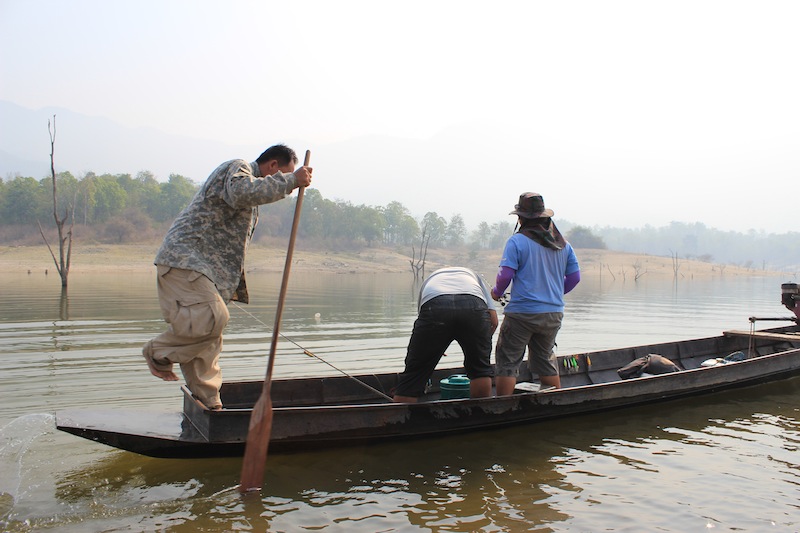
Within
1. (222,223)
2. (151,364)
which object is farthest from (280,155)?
(151,364)

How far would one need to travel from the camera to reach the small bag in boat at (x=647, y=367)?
899 centimetres

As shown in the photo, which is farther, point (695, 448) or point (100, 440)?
point (695, 448)

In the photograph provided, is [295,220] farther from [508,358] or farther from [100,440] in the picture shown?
[508,358]

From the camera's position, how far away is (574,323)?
771 inches

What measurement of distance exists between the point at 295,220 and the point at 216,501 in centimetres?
226

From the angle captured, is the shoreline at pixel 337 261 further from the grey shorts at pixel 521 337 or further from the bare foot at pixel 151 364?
the grey shorts at pixel 521 337

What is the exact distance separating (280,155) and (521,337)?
3.06 m

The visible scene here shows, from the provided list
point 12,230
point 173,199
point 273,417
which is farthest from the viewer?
point 173,199

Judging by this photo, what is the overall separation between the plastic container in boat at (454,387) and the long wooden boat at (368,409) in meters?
0.22

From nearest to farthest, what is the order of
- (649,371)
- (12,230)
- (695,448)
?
(695,448) → (649,371) → (12,230)

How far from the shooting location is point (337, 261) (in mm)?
74000

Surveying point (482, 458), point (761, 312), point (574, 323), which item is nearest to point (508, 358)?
point (482, 458)

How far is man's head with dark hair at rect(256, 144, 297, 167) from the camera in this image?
5.52m

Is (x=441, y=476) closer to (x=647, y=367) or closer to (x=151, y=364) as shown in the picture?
(x=151, y=364)
